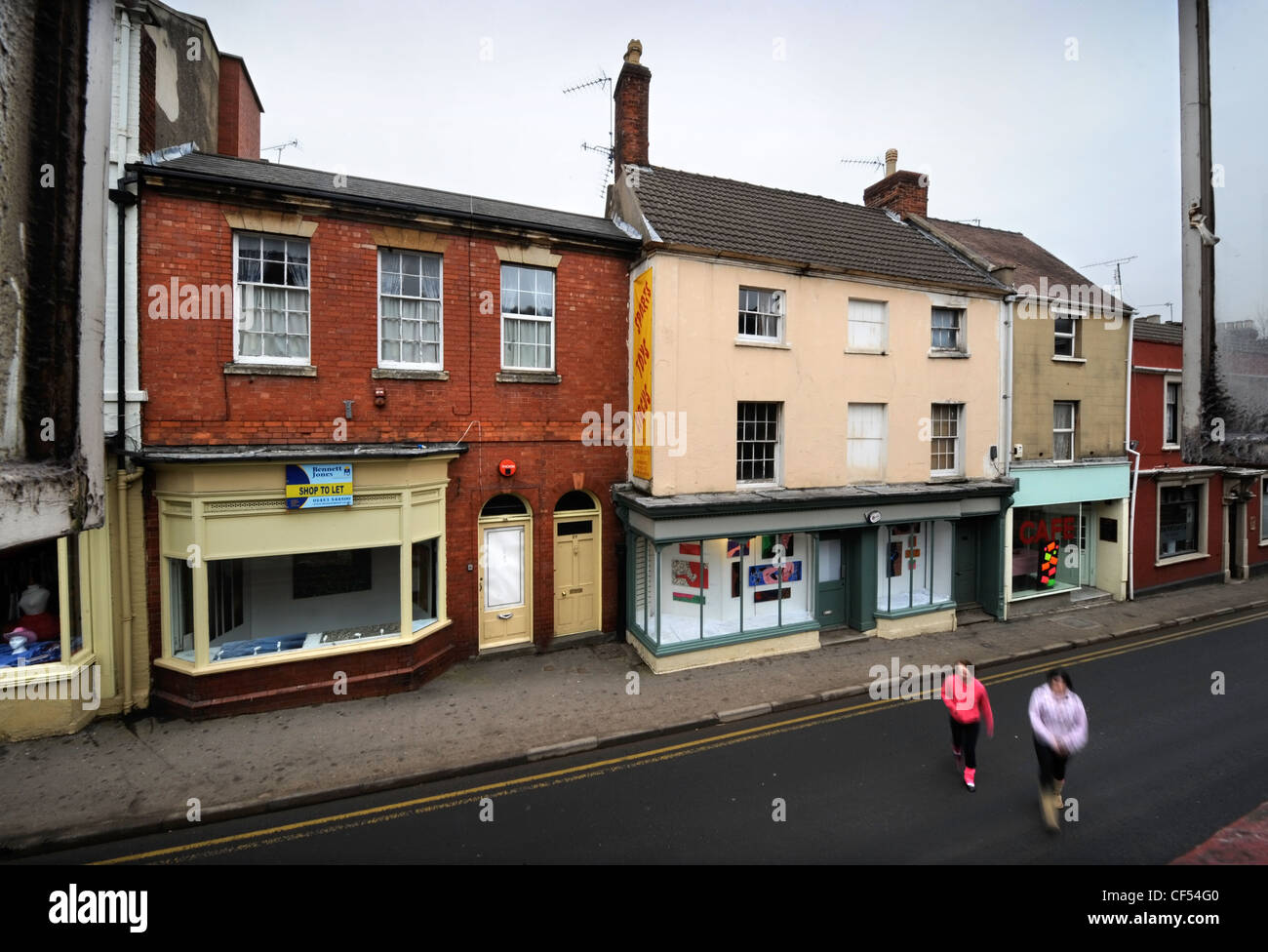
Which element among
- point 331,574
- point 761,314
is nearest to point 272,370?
point 331,574

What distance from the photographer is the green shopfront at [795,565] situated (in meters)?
11.0

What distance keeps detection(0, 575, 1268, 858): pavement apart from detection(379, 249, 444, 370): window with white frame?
5.69 m

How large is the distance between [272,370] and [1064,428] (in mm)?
17852

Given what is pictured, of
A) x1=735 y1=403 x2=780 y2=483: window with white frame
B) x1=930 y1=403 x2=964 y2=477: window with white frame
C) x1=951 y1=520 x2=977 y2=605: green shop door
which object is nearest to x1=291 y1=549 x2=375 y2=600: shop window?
x1=735 y1=403 x2=780 y2=483: window with white frame

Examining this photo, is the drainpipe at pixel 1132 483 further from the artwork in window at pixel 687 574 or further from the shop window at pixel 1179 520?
the artwork in window at pixel 687 574

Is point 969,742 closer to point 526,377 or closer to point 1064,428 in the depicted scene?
point 526,377

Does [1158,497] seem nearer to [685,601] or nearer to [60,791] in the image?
[685,601]

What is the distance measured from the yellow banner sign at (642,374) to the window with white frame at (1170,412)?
15.5 meters

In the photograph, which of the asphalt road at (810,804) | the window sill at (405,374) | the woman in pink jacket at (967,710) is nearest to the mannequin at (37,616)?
the asphalt road at (810,804)

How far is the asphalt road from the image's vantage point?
6102mm

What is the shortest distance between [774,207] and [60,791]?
1595 cm

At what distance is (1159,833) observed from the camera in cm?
625
